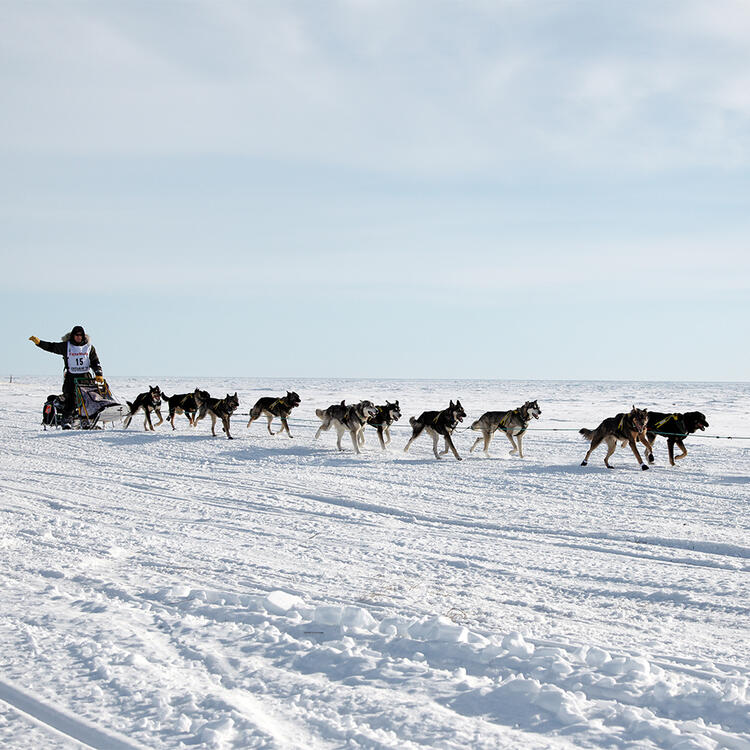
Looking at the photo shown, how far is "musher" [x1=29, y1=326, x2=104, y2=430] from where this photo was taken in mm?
16641

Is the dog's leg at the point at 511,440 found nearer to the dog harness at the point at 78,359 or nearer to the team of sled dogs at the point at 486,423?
the team of sled dogs at the point at 486,423

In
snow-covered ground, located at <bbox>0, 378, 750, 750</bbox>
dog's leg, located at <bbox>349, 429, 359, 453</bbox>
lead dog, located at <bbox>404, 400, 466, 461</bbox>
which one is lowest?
snow-covered ground, located at <bbox>0, 378, 750, 750</bbox>

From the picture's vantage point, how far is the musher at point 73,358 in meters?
16.6

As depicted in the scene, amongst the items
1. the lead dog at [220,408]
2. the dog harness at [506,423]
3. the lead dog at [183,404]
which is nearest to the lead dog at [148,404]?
the lead dog at [183,404]

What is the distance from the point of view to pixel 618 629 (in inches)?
152

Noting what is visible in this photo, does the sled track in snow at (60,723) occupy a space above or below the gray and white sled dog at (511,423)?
below

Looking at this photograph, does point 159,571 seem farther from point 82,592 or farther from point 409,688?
point 409,688

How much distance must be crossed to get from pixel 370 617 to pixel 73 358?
48.3ft

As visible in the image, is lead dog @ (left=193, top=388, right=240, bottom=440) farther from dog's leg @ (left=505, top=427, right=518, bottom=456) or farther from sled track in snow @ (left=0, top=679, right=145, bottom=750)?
sled track in snow @ (left=0, top=679, right=145, bottom=750)

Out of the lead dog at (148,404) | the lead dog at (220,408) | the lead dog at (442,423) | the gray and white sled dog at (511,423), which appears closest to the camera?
the lead dog at (442,423)

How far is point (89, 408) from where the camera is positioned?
54.6 feet

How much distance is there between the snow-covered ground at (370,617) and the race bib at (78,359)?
8.41 m

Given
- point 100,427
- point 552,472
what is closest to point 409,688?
point 552,472

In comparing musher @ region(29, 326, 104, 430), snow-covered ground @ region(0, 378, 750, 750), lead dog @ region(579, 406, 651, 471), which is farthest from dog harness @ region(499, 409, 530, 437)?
musher @ region(29, 326, 104, 430)
